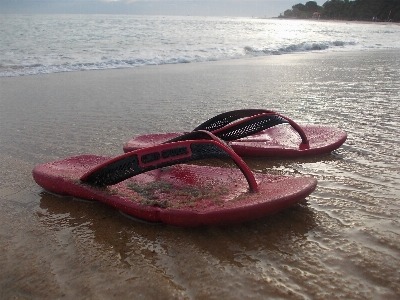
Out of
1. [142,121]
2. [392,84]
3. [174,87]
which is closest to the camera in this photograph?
[142,121]

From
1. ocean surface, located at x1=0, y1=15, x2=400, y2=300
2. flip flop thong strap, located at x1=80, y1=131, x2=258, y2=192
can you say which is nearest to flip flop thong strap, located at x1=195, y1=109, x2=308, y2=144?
ocean surface, located at x1=0, y1=15, x2=400, y2=300

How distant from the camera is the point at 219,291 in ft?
3.27

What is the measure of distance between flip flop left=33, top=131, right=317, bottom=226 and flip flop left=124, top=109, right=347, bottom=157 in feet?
1.64

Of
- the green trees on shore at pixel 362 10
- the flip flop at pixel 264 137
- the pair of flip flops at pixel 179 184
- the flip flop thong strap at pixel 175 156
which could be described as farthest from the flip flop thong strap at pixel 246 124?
the green trees on shore at pixel 362 10

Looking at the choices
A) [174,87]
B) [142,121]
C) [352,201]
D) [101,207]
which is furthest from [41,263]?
[174,87]

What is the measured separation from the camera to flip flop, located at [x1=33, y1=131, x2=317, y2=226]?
130cm

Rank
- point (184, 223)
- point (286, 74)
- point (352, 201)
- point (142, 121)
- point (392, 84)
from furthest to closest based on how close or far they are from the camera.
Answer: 1. point (286, 74)
2. point (392, 84)
3. point (142, 121)
4. point (352, 201)
5. point (184, 223)

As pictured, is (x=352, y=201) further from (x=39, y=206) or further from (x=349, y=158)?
(x=39, y=206)

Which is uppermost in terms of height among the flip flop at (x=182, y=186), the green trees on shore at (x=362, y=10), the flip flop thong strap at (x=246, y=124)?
the green trees on shore at (x=362, y=10)

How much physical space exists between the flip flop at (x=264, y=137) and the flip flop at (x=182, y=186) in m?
0.50

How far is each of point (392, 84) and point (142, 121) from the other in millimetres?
3228

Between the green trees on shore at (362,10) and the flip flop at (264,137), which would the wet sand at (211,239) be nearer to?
the flip flop at (264,137)

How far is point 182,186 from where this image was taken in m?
1.61

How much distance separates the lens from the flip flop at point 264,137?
7.06ft
